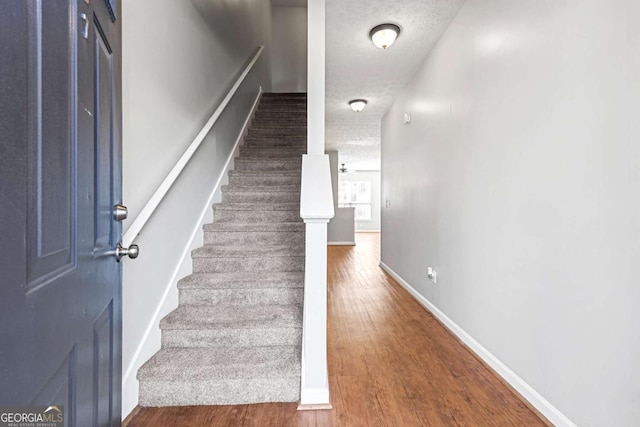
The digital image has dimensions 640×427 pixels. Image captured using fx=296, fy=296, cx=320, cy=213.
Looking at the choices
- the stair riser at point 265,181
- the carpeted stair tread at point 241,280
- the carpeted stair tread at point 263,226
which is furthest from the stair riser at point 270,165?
the carpeted stair tread at point 241,280

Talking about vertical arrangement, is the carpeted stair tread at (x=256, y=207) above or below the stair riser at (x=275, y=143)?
below

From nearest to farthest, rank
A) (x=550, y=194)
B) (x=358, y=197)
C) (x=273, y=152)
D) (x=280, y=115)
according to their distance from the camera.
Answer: (x=550, y=194) → (x=273, y=152) → (x=280, y=115) → (x=358, y=197)

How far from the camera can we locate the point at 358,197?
12094mm

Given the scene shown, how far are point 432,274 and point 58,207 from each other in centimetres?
283

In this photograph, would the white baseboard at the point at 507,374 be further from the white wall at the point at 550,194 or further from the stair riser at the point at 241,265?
the stair riser at the point at 241,265

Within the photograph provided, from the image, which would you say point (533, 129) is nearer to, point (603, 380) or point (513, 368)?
point (603, 380)

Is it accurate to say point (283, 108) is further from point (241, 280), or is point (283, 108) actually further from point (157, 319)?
point (157, 319)

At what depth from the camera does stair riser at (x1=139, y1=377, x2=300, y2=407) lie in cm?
152

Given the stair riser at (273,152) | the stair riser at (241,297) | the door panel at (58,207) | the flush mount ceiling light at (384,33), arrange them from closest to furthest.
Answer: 1. the door panel at (58,207)
2. the stair riser at (241,297)
3. the flush mount ceiling light at (384,33)
4. the stair riser at (273,152)

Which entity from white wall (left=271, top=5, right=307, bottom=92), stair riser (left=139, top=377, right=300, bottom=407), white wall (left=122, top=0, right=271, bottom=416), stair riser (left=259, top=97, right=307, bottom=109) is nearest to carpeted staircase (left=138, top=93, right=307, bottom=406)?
stair riser (left=139, top=377, right=300, bottom=407)

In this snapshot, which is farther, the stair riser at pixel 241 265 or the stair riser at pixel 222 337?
the stair riser at pixel 241 265

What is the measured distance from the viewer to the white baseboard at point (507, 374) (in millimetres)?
1379

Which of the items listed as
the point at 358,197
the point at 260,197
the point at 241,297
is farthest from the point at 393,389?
the point at 358,197

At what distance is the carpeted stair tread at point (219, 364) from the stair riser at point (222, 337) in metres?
0.03
